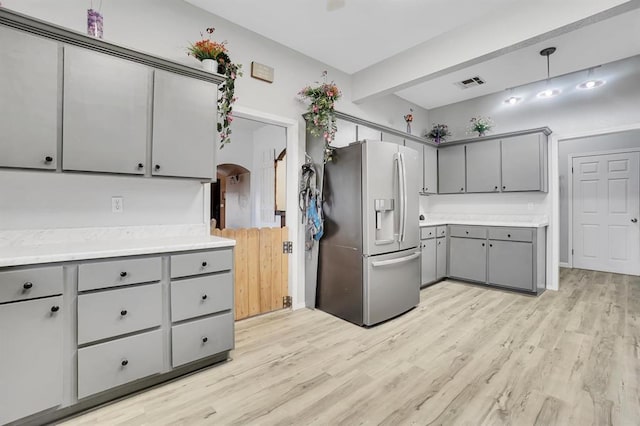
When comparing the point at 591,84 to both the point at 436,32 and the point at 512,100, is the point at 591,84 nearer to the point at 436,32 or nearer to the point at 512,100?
the point at 512,100

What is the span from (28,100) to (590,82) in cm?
572

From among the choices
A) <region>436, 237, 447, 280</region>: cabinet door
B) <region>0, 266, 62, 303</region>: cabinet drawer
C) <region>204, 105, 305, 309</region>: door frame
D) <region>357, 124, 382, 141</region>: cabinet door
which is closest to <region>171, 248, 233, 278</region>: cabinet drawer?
<region>0, 266, 62, 303</region>: cabinet drawer

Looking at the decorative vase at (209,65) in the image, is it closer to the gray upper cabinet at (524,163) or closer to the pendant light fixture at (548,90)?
the pendant light fixture at (548,90)

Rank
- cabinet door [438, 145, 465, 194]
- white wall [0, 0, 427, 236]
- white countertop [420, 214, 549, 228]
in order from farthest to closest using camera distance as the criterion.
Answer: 1. cabinet door [438, 145, 465, 194]
2. white countertop [420, 214, 549, 228]
3. white wall [0, 0, 427, 236]

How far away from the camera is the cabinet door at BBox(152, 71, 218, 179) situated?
215 centimetres

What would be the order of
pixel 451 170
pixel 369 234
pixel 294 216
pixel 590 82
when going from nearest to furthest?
1. pixel 369 234
2. pixel 294 216
3. pixel 590 82
4. pixel 451 170

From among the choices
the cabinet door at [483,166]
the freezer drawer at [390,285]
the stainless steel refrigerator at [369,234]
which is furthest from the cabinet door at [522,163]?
the freezer drawer at [390,285]

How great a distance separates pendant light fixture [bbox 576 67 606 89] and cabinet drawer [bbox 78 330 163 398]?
5576 millimetres

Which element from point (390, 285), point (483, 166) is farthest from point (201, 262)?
point (483, 166)

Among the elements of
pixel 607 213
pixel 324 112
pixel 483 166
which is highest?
pixel 324 112

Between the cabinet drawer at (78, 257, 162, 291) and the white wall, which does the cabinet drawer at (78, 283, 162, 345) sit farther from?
the white wall

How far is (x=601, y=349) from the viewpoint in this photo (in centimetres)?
247

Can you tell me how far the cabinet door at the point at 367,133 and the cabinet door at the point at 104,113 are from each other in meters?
2.43

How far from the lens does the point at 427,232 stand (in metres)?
4.33
